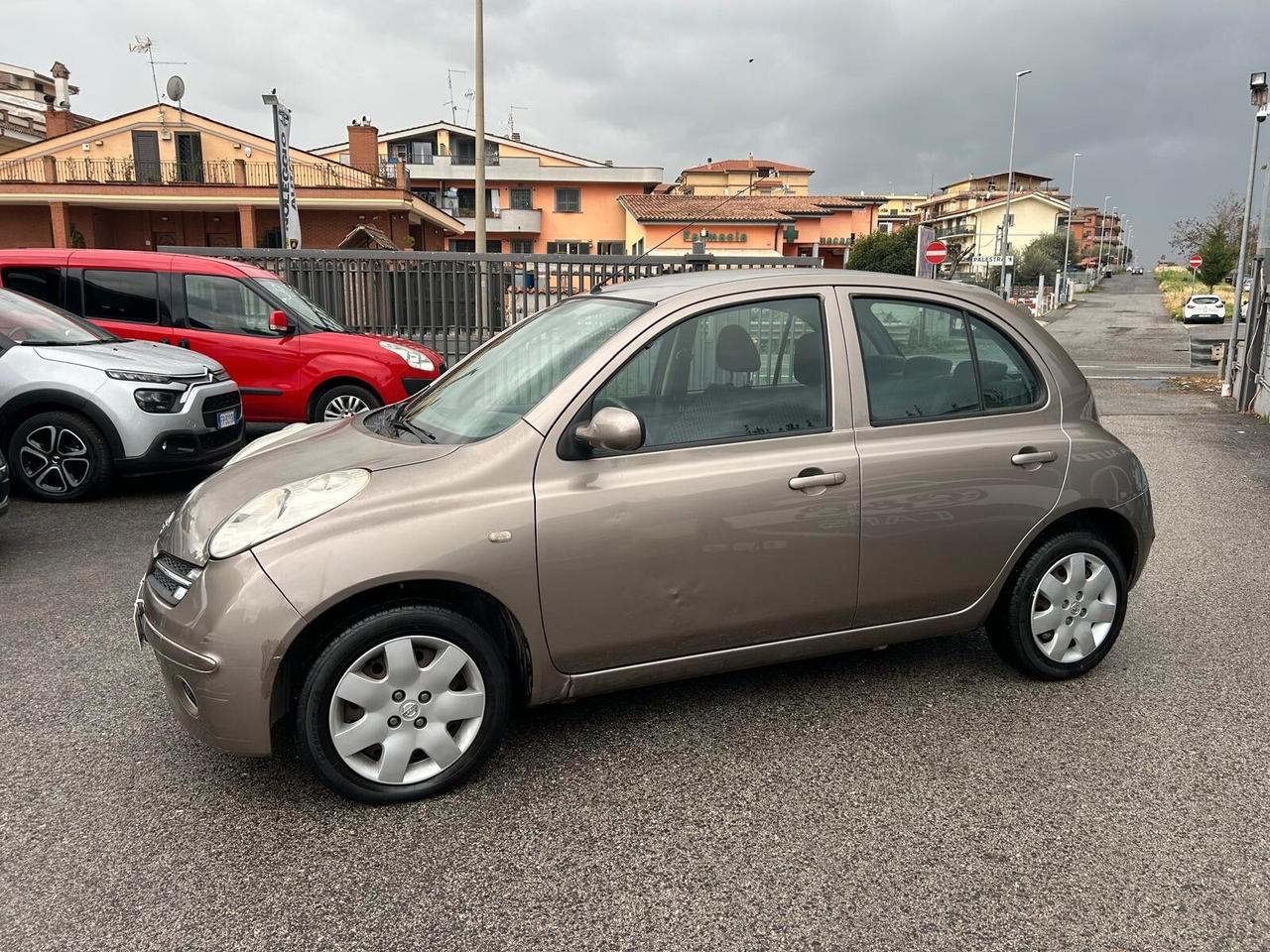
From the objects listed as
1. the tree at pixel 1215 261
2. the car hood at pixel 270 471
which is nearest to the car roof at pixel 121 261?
the car hood at pixel 270 471

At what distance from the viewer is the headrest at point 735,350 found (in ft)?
11.3

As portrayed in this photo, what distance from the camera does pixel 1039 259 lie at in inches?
3142

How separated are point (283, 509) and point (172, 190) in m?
35.4

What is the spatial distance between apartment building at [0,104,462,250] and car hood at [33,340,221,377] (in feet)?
84.0

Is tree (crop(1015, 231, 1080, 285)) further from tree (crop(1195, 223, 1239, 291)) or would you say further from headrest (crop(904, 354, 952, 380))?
headrest (crop(904, 354, 952, 380))

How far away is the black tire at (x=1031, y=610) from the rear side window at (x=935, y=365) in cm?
59

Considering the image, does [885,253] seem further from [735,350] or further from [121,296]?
[735,350]

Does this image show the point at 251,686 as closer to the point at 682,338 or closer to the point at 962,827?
the point at 682,338

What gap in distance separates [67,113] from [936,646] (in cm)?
4483

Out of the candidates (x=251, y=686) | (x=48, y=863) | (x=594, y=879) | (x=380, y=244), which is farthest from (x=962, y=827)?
(x=380, y=244)

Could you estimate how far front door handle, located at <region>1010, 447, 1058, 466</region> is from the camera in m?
3.71

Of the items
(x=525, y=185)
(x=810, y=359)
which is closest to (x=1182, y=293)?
(x=525, y=185)

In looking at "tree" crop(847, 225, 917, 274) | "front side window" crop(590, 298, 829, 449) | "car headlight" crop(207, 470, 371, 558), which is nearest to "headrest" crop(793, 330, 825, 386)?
"front side window" crop(590, 298, 829, 449)

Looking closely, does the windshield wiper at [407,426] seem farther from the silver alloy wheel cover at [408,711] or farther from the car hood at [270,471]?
the silver alloy wheel cover at [408,711]
